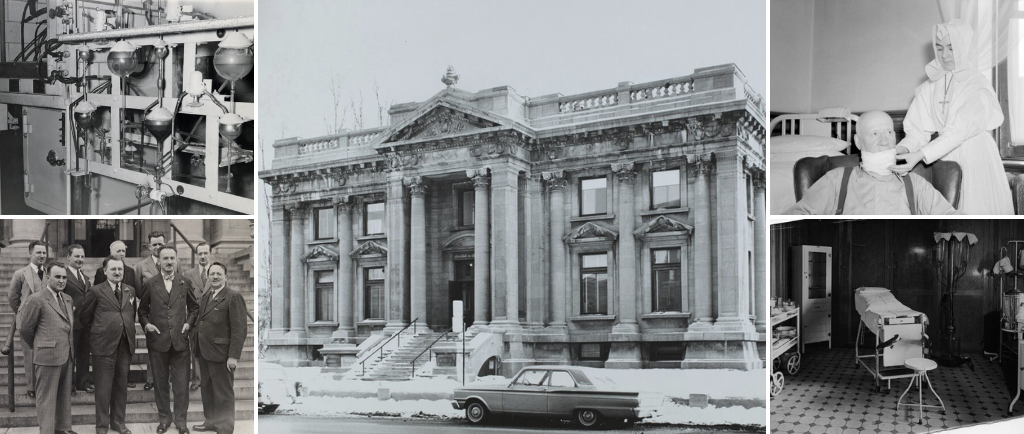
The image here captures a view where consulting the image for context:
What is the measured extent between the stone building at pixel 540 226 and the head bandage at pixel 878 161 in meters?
0.57

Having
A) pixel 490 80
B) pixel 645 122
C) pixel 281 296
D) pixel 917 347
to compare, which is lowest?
pixel 917 347

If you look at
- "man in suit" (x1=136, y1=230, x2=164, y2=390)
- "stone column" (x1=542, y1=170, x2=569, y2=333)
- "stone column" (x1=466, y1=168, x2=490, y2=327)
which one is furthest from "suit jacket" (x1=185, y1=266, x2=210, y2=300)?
"stone column" (x1=542, y1=170, x2=569, y2=333)

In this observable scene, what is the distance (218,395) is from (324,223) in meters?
1.10

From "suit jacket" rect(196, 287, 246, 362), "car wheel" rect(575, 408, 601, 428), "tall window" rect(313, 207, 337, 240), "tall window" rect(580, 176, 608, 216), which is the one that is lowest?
"car wheel" rect(575, 408, 601, 428)

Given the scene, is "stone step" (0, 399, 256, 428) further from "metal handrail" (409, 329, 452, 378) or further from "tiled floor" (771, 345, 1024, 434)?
"tiled floor" (771, 345, 1024, 434)

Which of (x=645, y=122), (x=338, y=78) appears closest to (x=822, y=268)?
(x=645, y=122)

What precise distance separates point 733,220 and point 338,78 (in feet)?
7.69

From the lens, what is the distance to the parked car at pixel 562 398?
4.02m

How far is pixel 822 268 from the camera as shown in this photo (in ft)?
12.7

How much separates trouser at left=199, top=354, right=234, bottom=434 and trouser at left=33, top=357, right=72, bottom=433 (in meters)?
0.66

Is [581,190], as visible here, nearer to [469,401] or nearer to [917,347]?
[469,401]

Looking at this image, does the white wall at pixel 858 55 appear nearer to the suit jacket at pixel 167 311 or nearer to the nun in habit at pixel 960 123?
the nun in habit at pixel 960 123

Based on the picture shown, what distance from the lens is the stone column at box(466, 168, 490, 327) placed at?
4086mm

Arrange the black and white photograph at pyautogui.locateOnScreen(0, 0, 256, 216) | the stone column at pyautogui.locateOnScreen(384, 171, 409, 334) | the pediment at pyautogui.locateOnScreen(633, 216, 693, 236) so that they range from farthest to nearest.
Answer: the stone column at pyautogui.locateOnScreen(384, 171, 409, 334) → the pediment at pyautogui.locateOnScreen(633, 216, 693, 236) → the black and white photograph at pyautogui.locateOnScreen(0, 0, 256, 216)
